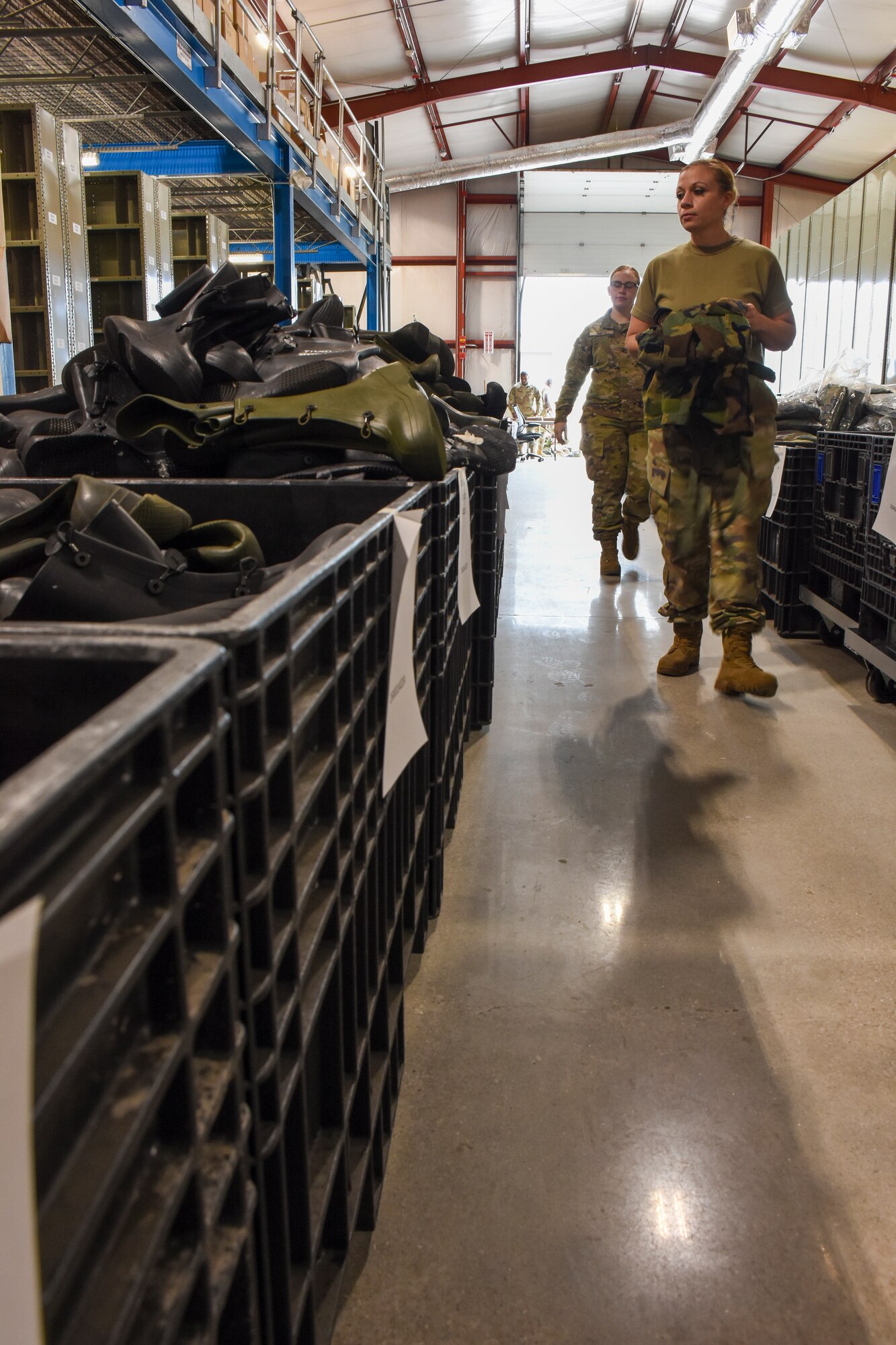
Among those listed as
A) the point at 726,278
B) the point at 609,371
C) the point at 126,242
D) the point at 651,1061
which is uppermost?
the point at 126,242

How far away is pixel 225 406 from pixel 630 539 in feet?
13.7

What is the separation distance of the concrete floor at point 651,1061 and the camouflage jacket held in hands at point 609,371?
9.94 feet

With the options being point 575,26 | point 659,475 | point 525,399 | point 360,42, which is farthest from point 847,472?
point 525,399

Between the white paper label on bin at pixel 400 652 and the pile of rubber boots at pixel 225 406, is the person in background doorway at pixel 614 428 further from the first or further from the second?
the white paper label on bin at pixel 400 652

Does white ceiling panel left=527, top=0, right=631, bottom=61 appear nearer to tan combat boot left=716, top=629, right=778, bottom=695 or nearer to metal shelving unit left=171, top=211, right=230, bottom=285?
metal shelving unit left=171, top=211, right=230, bottom=285

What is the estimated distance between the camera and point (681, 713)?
10.3ft

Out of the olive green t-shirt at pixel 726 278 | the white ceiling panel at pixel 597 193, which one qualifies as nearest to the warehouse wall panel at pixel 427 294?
the white ceiling panel at pixel 597 193

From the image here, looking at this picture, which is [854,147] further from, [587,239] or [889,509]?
[889,509]

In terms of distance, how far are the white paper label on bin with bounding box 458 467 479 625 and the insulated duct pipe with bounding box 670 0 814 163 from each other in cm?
795

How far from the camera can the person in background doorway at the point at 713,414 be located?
10.7 ft

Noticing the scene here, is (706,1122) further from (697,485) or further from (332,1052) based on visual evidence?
(697,485)

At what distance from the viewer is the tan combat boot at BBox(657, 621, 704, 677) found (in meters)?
3.54

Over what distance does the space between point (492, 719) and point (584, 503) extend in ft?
20.2

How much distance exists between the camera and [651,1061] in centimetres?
143
